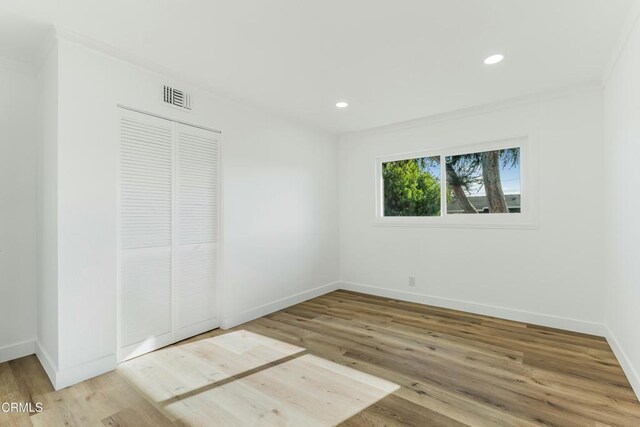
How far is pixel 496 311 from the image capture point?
3744mm

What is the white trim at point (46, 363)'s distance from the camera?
91.5 inches

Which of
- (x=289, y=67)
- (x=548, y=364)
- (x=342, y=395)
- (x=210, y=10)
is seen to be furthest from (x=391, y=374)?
(x=210, y=10)

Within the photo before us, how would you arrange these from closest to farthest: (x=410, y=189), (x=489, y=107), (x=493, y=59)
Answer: (x=493, y=59), (x=489, y=107), (x=410, y=189)

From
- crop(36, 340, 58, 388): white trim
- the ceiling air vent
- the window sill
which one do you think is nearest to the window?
the window sill

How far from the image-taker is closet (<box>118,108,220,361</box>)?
8.93ft

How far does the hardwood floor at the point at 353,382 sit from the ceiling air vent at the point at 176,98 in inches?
90.7

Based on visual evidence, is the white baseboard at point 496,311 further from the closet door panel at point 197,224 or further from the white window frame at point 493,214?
the closet door panel at point 197,224

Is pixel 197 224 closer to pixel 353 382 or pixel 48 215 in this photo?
pixel 48 215

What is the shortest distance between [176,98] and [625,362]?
4378 millimetres

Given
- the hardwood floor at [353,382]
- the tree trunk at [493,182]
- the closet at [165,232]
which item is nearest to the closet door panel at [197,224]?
the closet at [165,232]

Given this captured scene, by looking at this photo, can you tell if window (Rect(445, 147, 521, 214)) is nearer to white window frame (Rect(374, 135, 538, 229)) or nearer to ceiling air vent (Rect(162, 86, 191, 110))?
white window frame (Rect(374, 135, 538, 229))

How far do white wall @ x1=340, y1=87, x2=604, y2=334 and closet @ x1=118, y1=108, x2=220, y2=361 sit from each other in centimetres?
248

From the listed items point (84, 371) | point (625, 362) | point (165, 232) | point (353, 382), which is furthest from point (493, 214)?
point (84, 371)

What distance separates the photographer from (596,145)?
3.18 m
